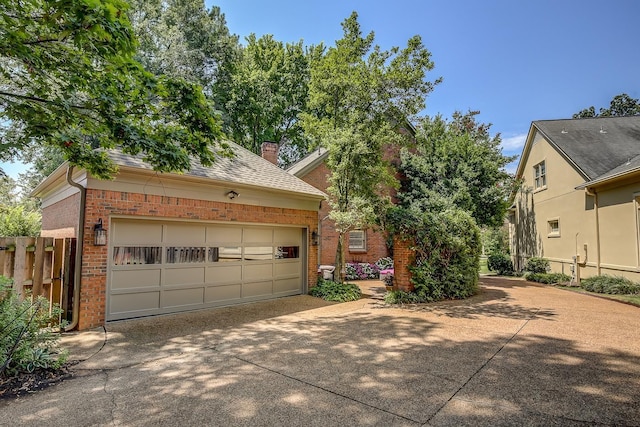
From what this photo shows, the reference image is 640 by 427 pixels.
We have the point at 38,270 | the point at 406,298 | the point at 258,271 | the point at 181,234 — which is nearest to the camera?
the point at 38,270

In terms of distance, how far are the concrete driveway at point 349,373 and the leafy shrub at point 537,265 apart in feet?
28.1

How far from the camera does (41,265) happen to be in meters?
5.98

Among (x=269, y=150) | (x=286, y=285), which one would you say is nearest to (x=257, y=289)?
(x=286, y=285)

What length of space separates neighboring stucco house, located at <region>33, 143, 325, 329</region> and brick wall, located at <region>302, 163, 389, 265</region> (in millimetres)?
4891

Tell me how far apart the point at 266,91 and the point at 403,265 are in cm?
1871

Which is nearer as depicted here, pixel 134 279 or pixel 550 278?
pixel 134 279

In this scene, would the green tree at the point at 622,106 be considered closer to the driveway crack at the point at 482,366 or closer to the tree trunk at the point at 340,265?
the tree trunk at the point at 340,265

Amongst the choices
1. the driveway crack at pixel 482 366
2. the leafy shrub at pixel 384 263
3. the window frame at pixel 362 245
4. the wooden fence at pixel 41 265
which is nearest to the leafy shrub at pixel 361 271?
the leafy shrub at pixel 384 263

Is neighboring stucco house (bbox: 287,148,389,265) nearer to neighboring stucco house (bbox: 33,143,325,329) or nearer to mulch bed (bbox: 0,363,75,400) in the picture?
neighboring stucco house (bbox: 33,143,325,329)

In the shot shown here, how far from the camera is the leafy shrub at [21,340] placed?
399cm

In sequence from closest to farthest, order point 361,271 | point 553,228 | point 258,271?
1. point 258,271
2. point 553,228
3. point 361,271

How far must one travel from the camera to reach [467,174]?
16234 millimetres

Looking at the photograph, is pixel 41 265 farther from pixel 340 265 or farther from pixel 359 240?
pixel 359 240

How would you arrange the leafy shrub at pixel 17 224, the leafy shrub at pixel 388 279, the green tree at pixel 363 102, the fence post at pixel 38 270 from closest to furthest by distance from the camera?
1. the fence post at pixel 38 270
2. the green tree at pixel 363 102
3. the leafy shrub at pixel 17 224
4. the leafy shrub at pixel 388 279
